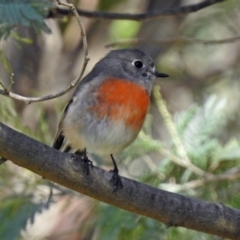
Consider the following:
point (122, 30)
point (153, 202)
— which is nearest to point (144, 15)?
point (153, 202)

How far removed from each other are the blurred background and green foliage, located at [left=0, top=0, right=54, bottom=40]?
57cm

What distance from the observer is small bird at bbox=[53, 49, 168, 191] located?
4289mm

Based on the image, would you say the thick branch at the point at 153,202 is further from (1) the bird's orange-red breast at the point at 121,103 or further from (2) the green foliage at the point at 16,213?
(2) the green foliage at the point at 16,213

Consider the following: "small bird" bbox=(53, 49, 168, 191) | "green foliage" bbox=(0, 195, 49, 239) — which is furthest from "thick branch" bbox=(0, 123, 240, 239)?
"green foliage" bbox=(0, 195, 49, 239)

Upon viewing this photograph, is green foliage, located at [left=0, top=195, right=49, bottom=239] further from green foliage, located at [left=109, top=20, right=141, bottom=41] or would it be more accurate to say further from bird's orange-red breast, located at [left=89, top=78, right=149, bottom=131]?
green foliage, located at [left=109, top=20, right=141, bottom=41]

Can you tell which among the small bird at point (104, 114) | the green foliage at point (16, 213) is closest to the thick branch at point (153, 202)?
the small bird at point (104, 114)

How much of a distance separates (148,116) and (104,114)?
1229mm

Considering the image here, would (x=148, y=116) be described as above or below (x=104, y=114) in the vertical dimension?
below

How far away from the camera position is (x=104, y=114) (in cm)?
429

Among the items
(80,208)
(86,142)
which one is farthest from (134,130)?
(80,208)

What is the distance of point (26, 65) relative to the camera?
6293 millimetres

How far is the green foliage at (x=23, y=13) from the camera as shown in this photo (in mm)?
3408

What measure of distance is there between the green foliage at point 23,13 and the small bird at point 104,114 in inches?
27.3

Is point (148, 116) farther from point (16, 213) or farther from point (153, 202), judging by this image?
point (153, 202)
